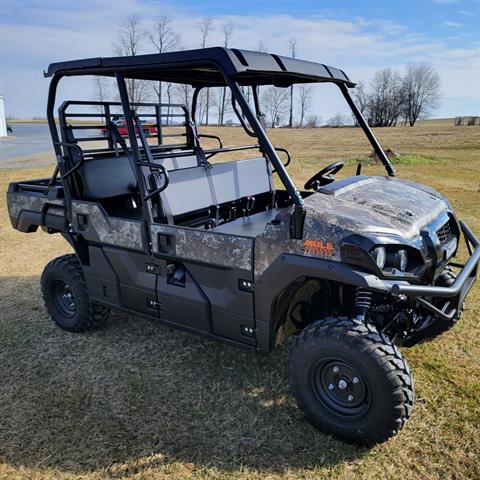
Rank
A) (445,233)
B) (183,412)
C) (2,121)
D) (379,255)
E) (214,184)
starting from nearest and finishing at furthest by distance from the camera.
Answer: (379,255) → (183,412) → (445,233) → (214,184) → (2,121)

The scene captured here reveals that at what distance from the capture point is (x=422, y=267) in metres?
2.59

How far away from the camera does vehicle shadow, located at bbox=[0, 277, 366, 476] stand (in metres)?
2.62

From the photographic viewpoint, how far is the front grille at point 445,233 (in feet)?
9.75

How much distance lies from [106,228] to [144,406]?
125 centimetres

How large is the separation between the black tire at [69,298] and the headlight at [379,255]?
240 centimetres

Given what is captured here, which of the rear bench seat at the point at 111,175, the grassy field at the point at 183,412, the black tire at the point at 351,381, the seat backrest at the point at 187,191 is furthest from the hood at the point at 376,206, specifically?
the rear bench seat at the point at 111,175

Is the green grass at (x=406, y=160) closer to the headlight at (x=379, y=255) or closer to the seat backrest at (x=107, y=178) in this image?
the seat backrest at (x=107, y=178)

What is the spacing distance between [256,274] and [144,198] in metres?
0.90

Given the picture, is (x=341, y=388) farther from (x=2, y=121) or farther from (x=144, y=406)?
(x=2, y=121)

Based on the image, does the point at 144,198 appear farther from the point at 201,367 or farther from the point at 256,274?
the point at 201,367

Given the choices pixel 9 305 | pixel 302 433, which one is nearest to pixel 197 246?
pixel 302 433

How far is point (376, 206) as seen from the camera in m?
2.82

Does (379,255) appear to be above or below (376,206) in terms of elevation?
below

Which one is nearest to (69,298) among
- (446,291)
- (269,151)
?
(269,151)
